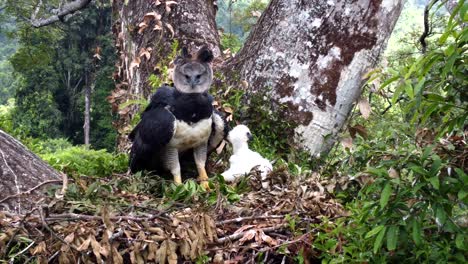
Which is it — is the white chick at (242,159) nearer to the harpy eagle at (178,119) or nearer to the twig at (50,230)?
the harpy eagle at (178,119)

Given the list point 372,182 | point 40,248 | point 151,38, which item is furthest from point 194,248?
point 151,38

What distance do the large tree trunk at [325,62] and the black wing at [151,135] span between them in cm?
125

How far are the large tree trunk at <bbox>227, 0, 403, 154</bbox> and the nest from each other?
65.2 inches

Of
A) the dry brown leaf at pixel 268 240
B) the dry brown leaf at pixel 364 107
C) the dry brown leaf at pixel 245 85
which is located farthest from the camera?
the dry brown leaf at pixel 245 85

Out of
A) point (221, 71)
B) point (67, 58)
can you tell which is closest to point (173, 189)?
point (221, 71)

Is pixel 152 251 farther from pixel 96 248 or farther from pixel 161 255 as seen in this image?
pixel 96 248

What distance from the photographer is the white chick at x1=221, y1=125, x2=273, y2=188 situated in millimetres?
4520

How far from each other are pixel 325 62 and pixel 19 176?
110 inches

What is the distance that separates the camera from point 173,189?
4.22 m

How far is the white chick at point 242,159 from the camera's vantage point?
4.52m

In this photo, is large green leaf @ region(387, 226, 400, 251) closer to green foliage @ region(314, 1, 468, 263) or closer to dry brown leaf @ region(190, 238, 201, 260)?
green foliage @ region(314, 1, 468, 263)

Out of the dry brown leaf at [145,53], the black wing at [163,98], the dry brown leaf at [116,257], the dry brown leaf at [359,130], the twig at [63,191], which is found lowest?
the dry brown leaf at [116,257]

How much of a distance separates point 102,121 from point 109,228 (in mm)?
23938

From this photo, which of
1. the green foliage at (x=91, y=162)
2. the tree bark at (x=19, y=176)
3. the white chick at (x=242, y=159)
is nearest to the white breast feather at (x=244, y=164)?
the white chick at (x=242, y=159)
